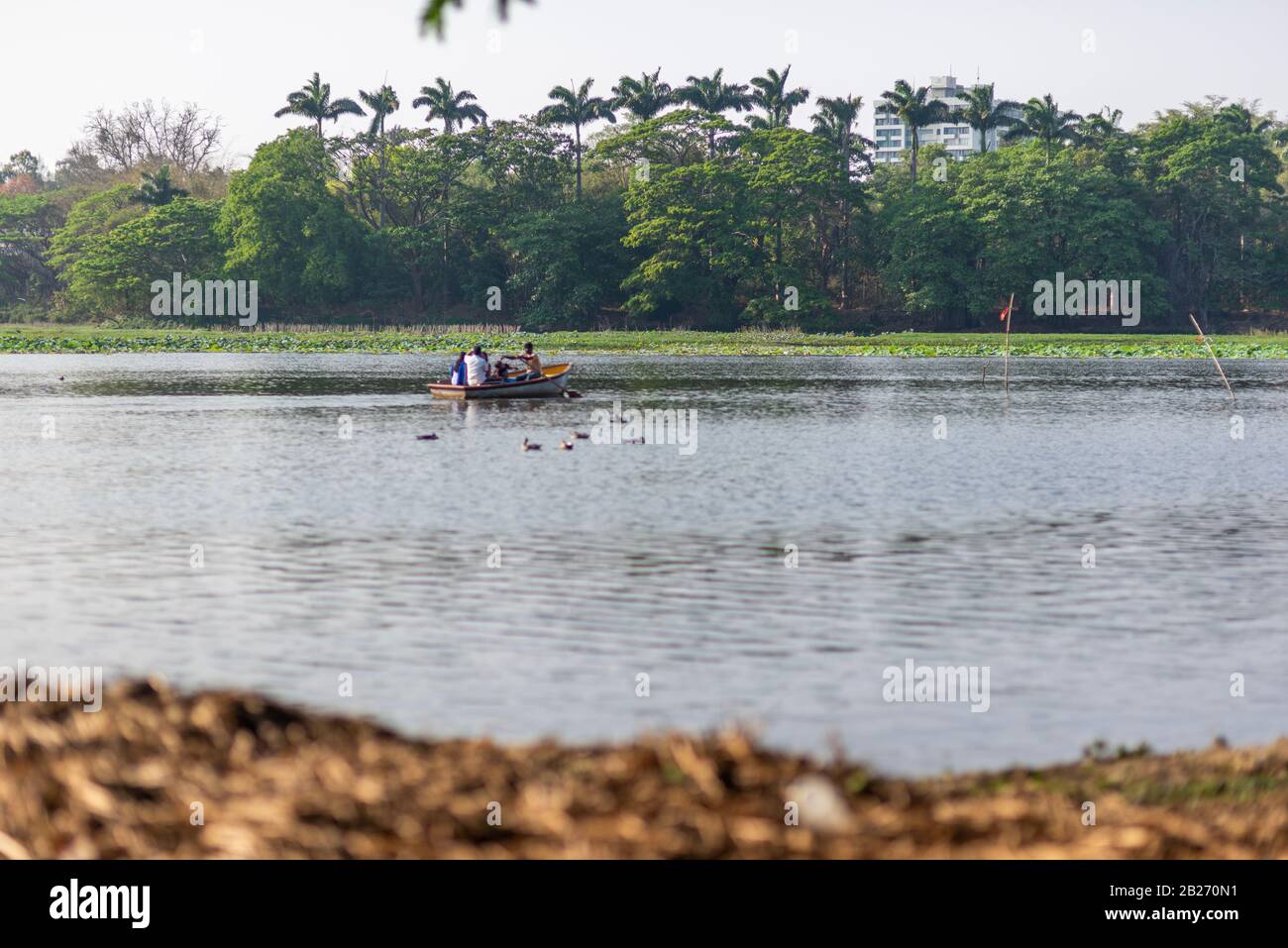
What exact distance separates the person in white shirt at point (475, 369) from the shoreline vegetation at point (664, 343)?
125 ft

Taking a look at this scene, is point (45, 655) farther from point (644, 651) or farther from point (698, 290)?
point (698, 290)

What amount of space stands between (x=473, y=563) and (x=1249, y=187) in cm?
10627

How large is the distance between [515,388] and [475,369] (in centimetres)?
136

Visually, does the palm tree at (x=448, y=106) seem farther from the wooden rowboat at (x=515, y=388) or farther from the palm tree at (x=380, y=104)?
the wooden rowboat at (x=515, y=388)

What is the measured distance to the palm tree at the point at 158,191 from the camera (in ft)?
390

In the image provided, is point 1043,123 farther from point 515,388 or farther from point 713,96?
point 515,388

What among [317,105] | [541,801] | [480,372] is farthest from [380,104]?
[541,801]

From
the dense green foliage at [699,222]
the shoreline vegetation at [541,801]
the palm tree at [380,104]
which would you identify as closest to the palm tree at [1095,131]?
the dense green foliage at [699,222]

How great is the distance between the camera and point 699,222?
101938 mm

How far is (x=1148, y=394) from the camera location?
158 feet

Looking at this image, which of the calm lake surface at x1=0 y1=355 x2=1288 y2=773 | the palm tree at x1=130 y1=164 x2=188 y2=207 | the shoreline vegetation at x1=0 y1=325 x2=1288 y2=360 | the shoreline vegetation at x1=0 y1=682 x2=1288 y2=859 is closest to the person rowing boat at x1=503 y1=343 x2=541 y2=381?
the calm lake surface at x1=0 y1=355 x2=1288 y2=773

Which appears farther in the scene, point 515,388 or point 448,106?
point 448,106

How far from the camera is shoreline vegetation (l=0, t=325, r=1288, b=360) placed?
82.6m

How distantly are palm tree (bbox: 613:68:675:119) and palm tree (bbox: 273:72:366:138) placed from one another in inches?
853
